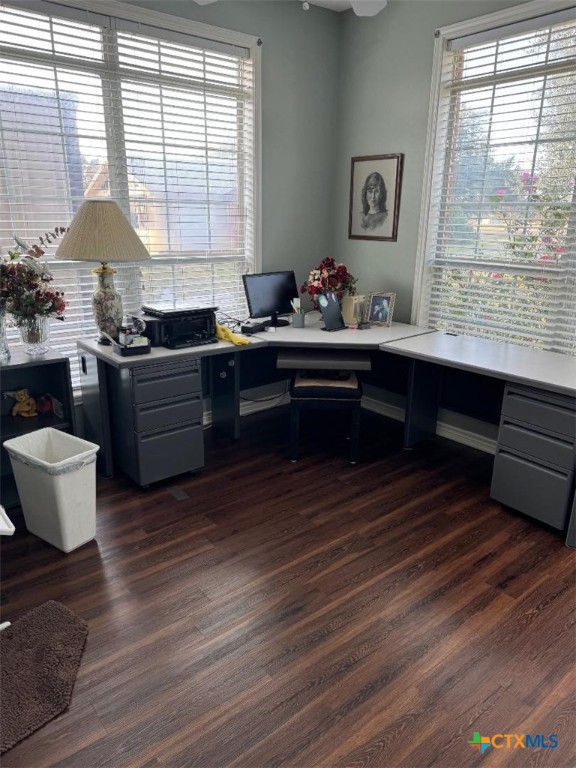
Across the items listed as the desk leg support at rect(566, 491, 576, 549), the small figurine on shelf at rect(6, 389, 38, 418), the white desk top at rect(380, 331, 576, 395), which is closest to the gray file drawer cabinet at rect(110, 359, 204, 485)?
the small figurine on shelf at rect(6, 389, 38, 418)

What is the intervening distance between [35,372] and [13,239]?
748 mm

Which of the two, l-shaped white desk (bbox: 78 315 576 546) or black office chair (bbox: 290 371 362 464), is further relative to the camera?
black office chair (bbox: 290 371 362 464)

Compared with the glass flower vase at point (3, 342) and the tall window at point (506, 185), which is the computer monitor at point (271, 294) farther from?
the glass flower vase at point (3, 342)

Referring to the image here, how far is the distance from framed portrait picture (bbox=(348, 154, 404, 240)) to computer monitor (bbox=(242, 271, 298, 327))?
0.76 meters

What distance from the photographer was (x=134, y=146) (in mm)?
3256

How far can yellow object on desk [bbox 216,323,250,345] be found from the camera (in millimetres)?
3232

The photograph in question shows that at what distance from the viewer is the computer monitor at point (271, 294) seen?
11.8 ft

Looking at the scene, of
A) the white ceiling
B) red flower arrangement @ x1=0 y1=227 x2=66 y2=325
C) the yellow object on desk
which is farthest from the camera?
the white ceiling

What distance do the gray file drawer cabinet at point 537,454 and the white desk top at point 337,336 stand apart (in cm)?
91

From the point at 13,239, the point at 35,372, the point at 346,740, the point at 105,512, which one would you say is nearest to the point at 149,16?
the point at 13,239

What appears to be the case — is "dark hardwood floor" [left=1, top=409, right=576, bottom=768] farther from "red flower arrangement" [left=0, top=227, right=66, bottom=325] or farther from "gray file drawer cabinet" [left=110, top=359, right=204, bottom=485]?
"red flower arrangement" [left=0, top=227, right=66, bottom=325]

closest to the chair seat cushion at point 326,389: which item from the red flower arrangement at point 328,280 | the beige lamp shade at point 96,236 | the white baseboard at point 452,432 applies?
the red flower arrangement at point 328,280

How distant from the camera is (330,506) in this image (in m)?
2.93

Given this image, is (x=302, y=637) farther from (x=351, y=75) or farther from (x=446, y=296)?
(x=351, y=75)
